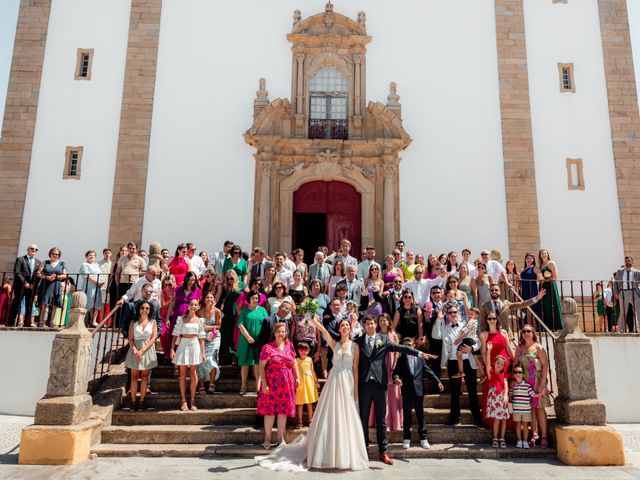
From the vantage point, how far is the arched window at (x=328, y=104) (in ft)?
40.9

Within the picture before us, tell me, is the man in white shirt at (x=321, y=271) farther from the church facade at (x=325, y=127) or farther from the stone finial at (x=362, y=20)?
the stone finial at (x=362, y=20)

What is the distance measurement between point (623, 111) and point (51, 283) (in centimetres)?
1289

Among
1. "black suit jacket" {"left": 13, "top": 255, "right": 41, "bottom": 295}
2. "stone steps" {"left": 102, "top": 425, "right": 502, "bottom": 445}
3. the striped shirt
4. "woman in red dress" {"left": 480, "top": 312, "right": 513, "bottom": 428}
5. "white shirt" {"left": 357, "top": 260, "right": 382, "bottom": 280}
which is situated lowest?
"stone steps" {"left": 102, "top": 425, "right": 502, "bottom": 445}

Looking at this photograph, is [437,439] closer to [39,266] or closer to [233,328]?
[233,328]

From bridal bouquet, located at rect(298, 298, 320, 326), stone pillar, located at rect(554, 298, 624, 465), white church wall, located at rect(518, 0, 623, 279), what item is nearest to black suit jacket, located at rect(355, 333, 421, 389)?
bridal bouquet, located at rect(298, 298, 320, 326)

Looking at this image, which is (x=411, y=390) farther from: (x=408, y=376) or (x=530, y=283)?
(x=530, y=283)

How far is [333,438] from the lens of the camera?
551 centimetres

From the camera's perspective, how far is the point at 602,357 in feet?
28.0

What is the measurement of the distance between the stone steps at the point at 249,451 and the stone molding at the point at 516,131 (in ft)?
20.9

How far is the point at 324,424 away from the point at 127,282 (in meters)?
5.18

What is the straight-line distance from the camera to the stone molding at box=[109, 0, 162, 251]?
38.3 ft

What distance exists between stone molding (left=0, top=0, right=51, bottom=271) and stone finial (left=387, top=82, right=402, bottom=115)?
8362 mm

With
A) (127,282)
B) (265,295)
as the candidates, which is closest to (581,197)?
(265,295)

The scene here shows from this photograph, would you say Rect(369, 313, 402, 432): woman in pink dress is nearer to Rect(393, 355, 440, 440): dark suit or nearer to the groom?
Rect(393, 355, 440, 440): dark suit
